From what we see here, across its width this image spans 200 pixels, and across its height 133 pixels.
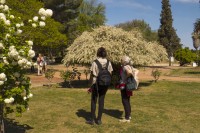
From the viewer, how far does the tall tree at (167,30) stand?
6072 cm

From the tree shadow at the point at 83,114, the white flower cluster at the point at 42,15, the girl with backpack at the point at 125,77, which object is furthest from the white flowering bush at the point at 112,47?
the white flower cluster at the point at 42,15

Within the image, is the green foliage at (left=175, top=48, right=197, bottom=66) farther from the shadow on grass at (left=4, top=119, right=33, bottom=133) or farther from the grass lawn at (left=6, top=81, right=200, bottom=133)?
the shadow on grass at (left=4, top=119, right=33, bottom=133)

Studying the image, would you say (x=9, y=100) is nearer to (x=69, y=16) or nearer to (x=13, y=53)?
(x=13, y=53)

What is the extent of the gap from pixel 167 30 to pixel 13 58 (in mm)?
56323

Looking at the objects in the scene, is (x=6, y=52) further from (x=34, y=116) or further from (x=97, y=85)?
(x=34, y=116)

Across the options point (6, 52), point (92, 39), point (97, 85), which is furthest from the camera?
point (92, 39)

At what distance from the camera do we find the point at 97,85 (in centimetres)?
916

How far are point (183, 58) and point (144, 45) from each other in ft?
101

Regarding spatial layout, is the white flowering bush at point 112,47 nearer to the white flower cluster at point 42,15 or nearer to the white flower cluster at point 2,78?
the white flower cluster at point 42,15

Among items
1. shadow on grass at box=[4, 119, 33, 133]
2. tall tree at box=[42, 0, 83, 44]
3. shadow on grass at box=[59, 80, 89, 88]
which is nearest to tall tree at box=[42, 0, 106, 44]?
tall tree at box=[42, 0, 83, 44]

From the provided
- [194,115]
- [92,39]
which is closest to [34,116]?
[194,115]

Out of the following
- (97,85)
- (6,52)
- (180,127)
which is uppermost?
(6,52)

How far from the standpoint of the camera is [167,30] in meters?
60.8

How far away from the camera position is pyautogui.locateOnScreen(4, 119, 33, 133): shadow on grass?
8741 mm
